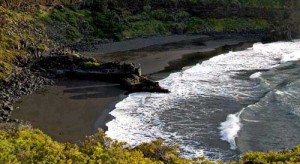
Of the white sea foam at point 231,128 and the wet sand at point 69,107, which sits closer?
the white sea foam at point 231,128

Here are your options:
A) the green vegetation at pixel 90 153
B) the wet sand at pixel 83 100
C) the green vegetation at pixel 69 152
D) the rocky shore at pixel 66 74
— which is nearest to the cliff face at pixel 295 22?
the wet sand at pixel 83 100

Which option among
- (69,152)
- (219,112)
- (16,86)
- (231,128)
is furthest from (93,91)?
(69,152)

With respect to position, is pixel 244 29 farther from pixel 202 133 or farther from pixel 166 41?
pixel 202 133

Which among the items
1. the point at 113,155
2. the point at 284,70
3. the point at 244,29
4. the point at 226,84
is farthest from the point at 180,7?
the point at 113,155

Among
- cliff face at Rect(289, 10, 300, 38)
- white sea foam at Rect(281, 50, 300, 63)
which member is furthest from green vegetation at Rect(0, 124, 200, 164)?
cliff face at Rect(289, 10, 300, 38)

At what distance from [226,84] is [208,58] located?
1984 centimetres

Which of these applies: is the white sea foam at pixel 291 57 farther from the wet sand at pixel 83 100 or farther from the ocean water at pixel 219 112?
the wet sand at pixel 83 100

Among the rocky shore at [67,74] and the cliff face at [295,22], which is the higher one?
the cliff face at [295,22]

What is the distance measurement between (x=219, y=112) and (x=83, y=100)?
668 inches

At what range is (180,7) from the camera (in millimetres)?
115375

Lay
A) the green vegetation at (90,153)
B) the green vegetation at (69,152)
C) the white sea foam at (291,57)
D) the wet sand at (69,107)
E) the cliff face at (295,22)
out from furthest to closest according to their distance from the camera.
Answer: the cliff face at (295,22), the white sea foam at (291,57), the wet sand at (69,107), the green vegetation at (90,153), the green vegetation at (69,152)

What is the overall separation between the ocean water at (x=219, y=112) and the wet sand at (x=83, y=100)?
2309 mm

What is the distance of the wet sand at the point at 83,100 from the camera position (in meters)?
46.8

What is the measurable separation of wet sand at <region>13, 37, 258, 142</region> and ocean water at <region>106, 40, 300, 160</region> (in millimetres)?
2309
